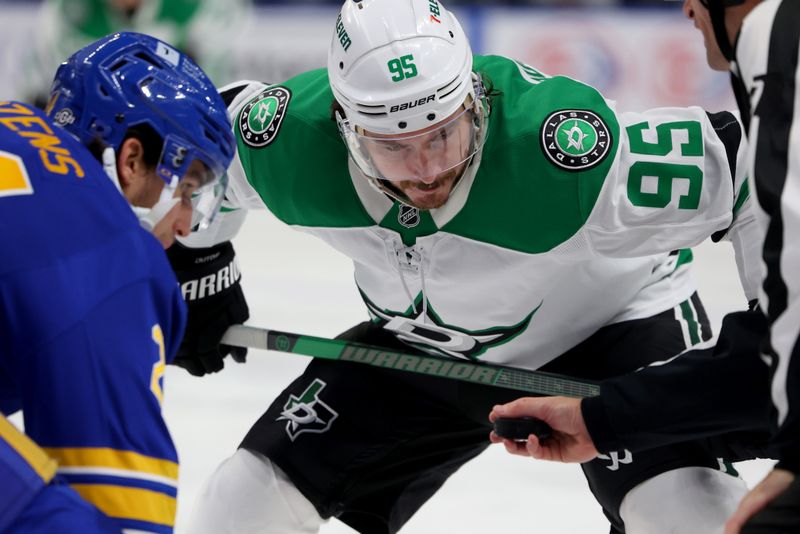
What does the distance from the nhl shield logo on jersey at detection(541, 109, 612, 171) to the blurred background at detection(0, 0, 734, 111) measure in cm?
377

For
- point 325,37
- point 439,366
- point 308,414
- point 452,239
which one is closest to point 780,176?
point 452,239

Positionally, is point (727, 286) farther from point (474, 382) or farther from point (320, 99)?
point (320, 99)

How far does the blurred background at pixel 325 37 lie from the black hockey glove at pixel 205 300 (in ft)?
11.7

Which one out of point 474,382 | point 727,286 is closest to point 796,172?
point 474,382

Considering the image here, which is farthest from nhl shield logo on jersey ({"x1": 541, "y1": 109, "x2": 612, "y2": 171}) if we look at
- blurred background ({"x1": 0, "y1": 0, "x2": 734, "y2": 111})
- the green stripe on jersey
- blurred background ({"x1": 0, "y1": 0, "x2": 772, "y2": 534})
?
blurred background ({"x1": 0, "y1": 0, "x2": 734, "y2": 111})

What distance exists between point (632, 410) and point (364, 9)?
0.99 m

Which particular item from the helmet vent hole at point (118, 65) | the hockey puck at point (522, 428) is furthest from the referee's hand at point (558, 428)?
the helmet vent hole at point (118, 65)

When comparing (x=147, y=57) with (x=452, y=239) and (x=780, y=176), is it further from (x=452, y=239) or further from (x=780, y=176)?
(x=780, y=176)

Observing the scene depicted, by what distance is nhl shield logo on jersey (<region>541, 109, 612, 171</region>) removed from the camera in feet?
7.13

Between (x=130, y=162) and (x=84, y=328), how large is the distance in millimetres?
398

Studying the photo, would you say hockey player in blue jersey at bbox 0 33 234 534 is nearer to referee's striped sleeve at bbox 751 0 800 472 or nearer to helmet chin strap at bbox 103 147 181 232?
helmet chin strap at bbox 103 147 181 232

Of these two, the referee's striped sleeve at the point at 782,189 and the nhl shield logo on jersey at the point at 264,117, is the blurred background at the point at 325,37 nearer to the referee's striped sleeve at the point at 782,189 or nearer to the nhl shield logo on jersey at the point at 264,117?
the nhl shield logo on jersey at the point at 264,117

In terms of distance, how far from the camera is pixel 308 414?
8.40ft

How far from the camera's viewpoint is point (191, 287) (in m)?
2.80
